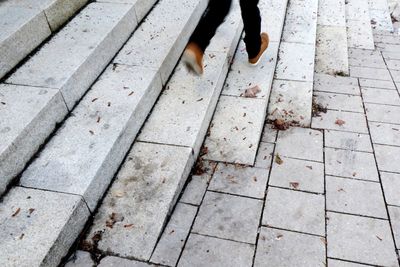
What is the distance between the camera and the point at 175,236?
258 cm

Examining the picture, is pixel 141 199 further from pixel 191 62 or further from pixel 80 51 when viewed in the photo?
pixel 80 51

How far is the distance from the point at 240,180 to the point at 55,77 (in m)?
1.79

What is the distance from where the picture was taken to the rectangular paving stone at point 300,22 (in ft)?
15.5

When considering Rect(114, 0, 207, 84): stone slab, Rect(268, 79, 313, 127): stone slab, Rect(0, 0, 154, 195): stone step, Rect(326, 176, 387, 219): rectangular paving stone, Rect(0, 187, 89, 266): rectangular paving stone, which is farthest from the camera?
Rect(268, 79, 313, 127): stone slab

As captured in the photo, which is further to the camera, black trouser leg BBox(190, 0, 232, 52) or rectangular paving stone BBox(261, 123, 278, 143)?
rectangular paving stone BBox(261, 123, 278, 143)

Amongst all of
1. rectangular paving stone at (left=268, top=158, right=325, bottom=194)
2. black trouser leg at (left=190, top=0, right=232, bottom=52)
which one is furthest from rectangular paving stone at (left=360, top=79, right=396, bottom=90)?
black trouser leg at (left=190, top=0, right=232, bottom=52)

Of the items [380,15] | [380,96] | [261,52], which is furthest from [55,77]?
[380,15]

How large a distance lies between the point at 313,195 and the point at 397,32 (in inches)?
159

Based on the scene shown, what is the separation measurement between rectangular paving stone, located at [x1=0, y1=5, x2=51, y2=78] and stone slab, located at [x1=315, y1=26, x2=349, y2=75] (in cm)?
320

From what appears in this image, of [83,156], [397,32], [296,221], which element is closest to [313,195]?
[296,221]

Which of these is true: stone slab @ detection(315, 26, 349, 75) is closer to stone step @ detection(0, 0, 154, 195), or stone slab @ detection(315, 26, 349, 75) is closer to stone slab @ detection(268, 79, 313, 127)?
stone slab @ detection(268, 79, 313, 127)

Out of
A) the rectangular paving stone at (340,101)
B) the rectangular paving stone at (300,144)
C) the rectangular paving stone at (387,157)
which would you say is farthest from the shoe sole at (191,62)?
the rectangular paving stone at (387,157)

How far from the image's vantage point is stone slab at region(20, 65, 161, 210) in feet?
8.22

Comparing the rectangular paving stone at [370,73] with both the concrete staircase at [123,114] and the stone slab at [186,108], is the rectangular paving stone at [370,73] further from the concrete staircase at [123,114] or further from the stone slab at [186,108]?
the stone slab at [186,108]
